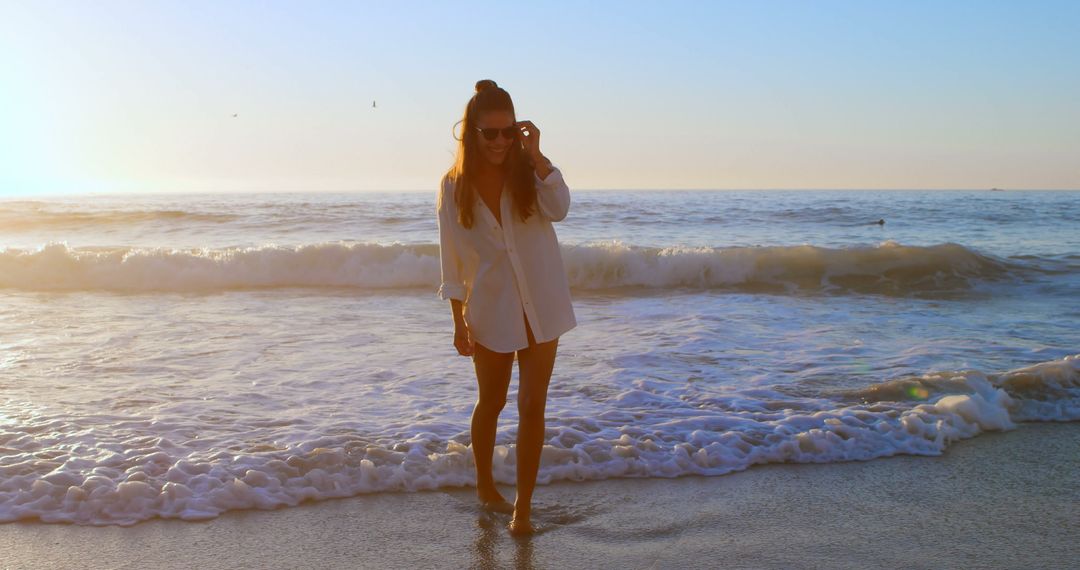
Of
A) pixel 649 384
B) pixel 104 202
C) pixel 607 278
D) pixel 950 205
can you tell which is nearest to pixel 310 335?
pixel 649 384

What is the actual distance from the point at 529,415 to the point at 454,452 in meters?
1.23

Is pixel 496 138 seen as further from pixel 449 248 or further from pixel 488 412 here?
pixel 488 412

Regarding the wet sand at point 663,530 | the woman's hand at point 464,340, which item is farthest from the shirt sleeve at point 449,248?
the wet sand at point 663,530

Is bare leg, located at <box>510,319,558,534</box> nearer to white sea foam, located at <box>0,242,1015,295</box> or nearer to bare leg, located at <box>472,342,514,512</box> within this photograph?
bare leg, located at <box>472,342,514,512</box>

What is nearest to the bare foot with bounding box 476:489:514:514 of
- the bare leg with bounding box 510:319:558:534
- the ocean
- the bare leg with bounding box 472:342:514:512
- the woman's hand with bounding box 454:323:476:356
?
the bare leg with bounding box 472:342:514:512

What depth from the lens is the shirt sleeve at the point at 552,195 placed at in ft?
12.4

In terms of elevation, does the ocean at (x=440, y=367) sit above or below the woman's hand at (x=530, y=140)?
below

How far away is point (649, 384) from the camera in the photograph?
6.90m

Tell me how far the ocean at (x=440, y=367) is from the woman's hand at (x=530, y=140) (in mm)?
1901

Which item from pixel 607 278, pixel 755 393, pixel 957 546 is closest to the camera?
pixel 957 546

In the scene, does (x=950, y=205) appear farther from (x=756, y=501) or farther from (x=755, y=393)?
(x=756, y=501)

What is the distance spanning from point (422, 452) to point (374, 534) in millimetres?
1010

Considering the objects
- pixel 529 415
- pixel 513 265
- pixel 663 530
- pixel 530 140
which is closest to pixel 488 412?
pixel 529 415

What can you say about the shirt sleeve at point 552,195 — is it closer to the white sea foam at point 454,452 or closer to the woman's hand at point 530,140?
the woman's hand at point 530,140
